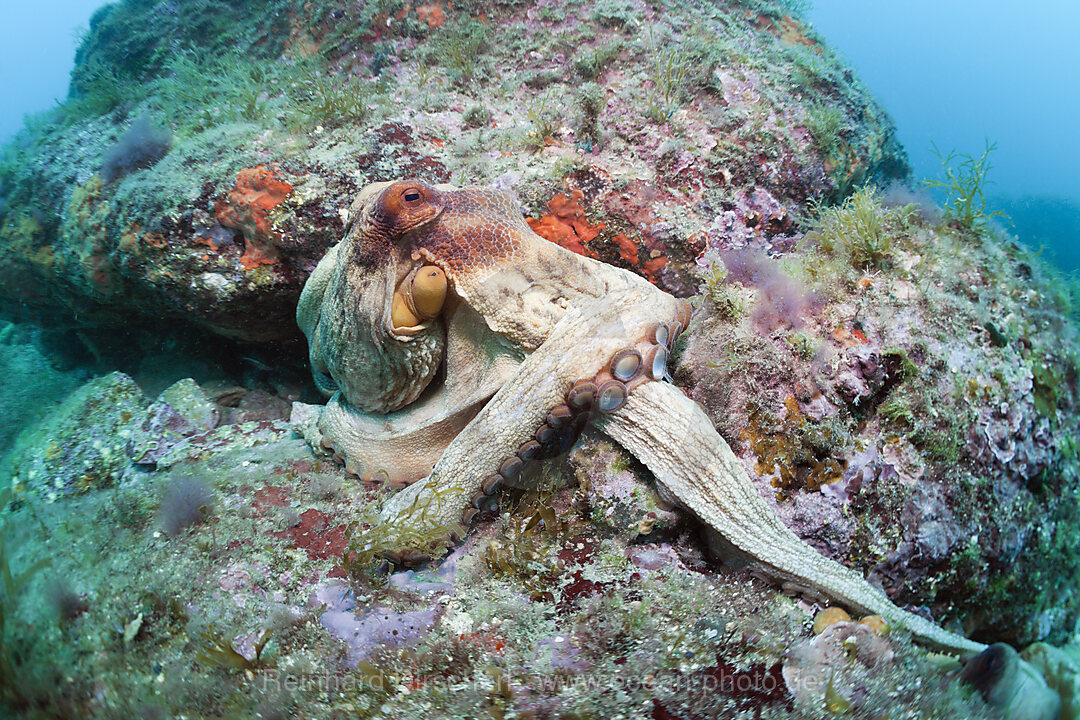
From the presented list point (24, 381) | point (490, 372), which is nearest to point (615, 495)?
point (490, 372)

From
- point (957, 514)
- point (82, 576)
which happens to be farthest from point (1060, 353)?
point (82, 576)

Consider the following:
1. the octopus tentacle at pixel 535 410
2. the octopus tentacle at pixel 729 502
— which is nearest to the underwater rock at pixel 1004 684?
the octopus tentacle at pixel 729 502

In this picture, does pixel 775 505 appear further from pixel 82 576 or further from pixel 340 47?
pixel 340 47

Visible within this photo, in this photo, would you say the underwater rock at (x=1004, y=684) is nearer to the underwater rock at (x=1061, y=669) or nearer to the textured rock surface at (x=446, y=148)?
the underwater rock at (x=1061, y=669)

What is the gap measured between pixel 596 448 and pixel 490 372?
0.75m

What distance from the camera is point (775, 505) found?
8.03 ft

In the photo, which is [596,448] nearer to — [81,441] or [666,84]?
[666,84]

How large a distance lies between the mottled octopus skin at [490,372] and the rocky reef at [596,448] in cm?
18

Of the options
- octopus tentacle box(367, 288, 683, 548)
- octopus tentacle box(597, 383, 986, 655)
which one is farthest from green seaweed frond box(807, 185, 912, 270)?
octopus tentacle box(597, 383, 986, 655)

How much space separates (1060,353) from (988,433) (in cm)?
96

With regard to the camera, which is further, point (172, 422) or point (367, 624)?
point (172, 422)

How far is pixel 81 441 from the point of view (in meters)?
5.70

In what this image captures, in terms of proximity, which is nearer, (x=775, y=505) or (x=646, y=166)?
(x=775, y=505)

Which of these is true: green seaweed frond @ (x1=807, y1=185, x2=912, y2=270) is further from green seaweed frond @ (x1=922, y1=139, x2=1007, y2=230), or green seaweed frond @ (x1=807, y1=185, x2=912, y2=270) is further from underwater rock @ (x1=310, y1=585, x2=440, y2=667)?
underwater rock @ (x1=310, y1=585, x2=440, y2=667)
